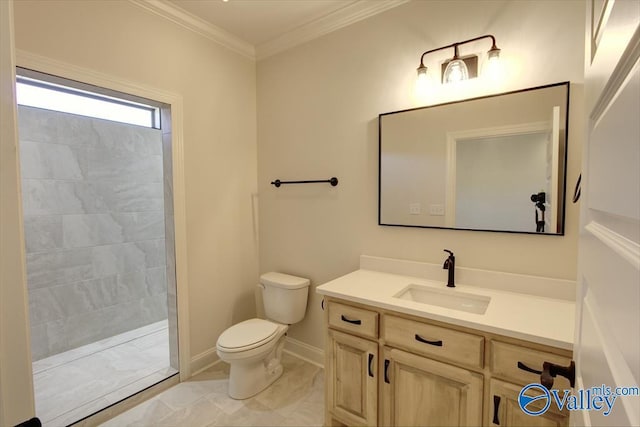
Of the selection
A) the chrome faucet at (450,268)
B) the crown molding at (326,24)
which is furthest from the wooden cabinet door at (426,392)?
the crown molding at (326,24)

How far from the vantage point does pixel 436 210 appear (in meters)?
1.92

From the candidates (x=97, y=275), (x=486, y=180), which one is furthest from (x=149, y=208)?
(x=486, y=180)

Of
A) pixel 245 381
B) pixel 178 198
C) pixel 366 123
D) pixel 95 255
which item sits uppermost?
pixel 366 123

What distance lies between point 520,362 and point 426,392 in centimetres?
45

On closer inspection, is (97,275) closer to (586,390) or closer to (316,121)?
(316,121)

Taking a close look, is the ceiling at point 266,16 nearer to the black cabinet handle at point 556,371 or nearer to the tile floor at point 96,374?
the black cabinet handle at point 556,371

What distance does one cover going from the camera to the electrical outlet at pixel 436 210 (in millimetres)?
1897

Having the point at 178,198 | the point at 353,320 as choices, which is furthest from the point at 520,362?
the point at 178,198

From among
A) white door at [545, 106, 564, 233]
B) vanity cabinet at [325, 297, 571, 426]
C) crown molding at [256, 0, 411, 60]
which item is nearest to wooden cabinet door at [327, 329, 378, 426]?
vanity cabinet at [325, 297, 571, 426]

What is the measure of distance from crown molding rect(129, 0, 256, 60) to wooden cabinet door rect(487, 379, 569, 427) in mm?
2844

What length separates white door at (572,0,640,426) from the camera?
1.06 feet

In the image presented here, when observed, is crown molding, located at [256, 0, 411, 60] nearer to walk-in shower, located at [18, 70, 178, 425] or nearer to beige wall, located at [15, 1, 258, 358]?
beige wall, located at [15, 1, 258, 358]

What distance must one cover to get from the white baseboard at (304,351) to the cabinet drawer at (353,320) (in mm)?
933

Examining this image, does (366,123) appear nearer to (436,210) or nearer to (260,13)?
(436,210)
